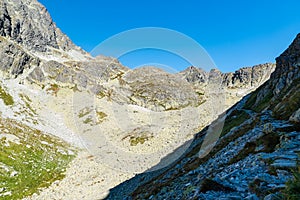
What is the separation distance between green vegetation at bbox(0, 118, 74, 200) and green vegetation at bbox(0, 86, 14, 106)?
35.1m

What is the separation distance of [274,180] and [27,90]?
16233cm

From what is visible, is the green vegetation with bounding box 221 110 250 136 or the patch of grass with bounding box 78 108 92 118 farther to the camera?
the patch of grass with bounding box 78 108 92 118

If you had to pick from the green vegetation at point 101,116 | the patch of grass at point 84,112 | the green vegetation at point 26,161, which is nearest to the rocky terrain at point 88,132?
the green vegetation at point 26,161

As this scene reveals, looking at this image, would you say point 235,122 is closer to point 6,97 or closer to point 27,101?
point 6,97

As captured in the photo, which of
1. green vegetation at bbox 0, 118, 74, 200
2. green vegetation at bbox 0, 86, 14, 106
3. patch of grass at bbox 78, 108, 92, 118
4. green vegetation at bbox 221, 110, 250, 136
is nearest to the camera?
green vegetation at bbox 221, 110, 250, 136

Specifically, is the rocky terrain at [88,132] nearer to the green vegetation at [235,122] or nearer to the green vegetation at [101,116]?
the green vegetation at [235,122]

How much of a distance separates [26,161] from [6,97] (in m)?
79.3

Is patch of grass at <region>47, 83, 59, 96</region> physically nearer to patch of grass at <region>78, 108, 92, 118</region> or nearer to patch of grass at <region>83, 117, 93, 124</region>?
patch of grass at <region>78, 108, 92, 118</region>

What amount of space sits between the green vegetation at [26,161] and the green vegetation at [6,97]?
1383 inches

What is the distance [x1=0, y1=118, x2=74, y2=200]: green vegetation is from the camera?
44656 mm

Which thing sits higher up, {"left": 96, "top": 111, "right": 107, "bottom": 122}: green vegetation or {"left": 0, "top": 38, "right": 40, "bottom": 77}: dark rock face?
{"left": 0, "top": 38, "right": 40, "bottom": 77}: dark rock face

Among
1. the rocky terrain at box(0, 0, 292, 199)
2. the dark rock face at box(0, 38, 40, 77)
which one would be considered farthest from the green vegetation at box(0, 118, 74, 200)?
the dark rock face at box(0, 38, 40, 77)

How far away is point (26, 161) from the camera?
58875 millimetres

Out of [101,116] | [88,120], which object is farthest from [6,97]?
[101,116]
